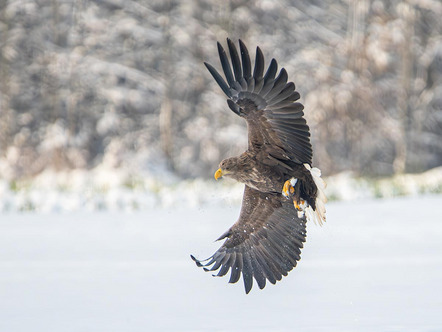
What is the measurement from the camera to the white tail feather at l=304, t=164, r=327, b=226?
452cm

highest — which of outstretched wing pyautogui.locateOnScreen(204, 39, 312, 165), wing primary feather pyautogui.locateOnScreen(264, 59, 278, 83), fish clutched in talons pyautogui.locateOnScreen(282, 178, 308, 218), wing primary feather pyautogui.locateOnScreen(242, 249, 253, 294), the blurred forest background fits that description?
the blurred forest background

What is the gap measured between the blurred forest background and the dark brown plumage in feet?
37.9

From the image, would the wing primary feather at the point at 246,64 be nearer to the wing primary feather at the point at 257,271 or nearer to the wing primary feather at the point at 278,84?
the wing primary feather at the point at 278,84

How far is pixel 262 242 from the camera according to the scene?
4742mm

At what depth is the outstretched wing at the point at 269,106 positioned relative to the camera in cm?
419

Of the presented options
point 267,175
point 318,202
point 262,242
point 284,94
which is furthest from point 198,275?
point 284,94

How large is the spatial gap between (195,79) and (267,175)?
569 inches

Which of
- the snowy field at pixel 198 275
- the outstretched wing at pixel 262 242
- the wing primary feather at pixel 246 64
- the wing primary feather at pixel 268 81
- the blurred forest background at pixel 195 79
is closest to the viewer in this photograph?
the wing primary feather at pixel 246 64

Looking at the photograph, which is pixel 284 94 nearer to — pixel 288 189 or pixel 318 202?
pixel 288 189

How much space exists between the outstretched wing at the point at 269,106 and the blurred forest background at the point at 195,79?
469 inches

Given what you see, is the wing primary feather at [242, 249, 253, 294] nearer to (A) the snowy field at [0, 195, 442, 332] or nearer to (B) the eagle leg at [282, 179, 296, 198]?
(A) the snowy field at [0, 195, 442, 332]

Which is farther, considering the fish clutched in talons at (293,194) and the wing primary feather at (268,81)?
the fish clutched in talons at (293,194)

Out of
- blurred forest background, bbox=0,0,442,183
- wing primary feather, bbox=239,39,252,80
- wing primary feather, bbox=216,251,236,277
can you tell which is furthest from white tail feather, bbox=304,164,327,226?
blurred forest background, bbox=0,0,442,183

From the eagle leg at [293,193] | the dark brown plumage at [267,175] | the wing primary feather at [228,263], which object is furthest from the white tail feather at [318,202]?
the wing primary feather at [228,263]
